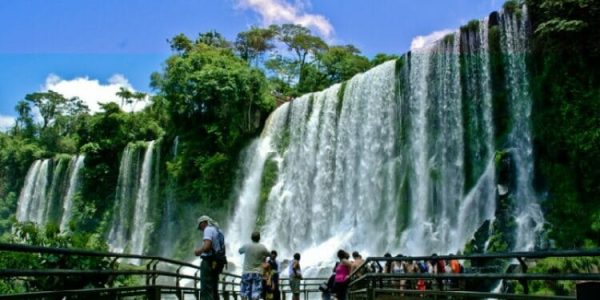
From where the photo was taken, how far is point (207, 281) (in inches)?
297

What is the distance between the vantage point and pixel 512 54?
2117 cm

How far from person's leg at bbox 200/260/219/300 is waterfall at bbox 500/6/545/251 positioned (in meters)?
13.7

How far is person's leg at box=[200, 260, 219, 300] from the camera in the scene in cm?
749

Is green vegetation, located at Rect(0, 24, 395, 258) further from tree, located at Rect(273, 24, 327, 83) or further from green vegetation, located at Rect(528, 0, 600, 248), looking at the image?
green vegetation, located at Rect(528, 0, 600, 248)

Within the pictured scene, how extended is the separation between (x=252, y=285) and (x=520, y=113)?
15.1 meters

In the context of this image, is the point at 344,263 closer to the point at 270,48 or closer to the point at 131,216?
the point at 131,216

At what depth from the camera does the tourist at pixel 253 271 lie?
8.54 m

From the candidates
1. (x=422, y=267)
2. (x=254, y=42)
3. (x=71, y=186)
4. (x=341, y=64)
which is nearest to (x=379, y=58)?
(x=341, y=64)

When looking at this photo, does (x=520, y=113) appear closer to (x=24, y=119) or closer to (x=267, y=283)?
(x=267, y=283)

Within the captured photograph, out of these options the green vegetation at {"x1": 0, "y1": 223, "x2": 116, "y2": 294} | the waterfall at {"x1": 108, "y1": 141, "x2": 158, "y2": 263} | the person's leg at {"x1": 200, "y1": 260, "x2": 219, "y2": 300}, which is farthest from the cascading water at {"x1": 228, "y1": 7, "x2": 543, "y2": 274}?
the person's leg at {"x1": 200, "y1": 260, "x2": 219, "y2": 300}

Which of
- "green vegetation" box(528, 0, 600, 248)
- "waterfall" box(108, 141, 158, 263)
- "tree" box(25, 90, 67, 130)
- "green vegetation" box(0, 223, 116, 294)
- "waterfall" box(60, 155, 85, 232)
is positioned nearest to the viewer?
"green vegetation" box(0, 223, 116, 294)

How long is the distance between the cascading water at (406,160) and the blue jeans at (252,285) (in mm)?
12179

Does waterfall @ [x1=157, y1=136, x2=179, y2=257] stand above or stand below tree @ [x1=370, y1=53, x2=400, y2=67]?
below

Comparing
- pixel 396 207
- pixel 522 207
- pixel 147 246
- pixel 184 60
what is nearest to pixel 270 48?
pixel 184 60
